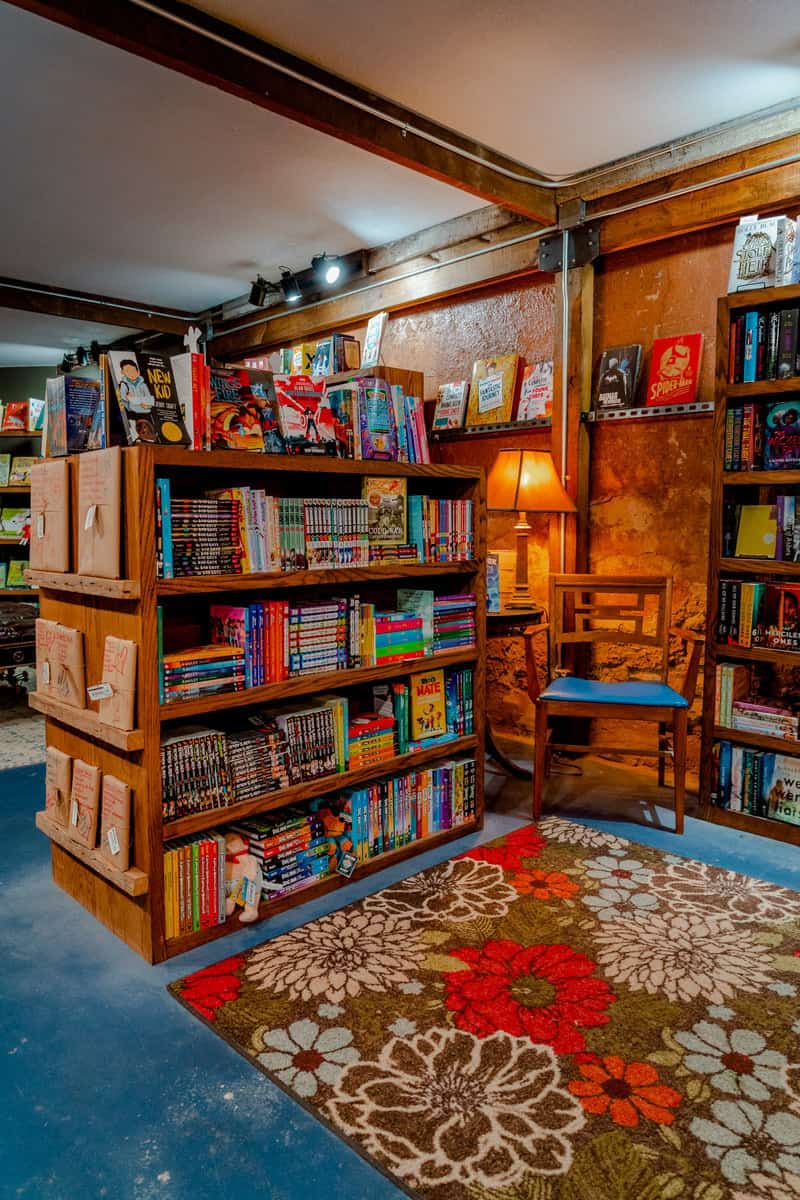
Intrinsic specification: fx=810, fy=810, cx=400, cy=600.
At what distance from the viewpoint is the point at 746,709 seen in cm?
323

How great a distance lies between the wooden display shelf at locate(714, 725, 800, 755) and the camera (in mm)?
3105

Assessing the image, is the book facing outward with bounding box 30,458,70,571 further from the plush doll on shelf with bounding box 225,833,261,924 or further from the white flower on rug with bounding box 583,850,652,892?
the white flower on rug with bounding box 583,850,652,892

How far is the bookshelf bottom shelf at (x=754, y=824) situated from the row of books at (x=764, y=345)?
172 cm

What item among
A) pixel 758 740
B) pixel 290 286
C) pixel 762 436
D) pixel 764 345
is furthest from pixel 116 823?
pixel 290 286

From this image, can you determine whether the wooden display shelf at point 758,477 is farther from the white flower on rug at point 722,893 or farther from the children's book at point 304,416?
the children's book at point 304,416

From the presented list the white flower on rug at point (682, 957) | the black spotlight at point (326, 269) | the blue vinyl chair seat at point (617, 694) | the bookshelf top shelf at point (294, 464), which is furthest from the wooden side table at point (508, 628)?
the black spotlight at point (326, 269)

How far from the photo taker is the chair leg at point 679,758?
10.2ft

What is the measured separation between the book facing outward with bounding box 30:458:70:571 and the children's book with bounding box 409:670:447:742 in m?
1.29

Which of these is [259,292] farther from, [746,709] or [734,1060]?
[734,1060]

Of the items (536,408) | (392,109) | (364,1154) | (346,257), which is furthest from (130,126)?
(364,1154)

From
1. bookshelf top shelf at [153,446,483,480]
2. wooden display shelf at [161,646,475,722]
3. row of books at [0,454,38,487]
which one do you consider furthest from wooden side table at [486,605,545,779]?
row of books at [0,454,38,487]

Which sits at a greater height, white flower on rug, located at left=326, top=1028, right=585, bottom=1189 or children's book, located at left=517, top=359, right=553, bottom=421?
children's book, located at left=517, top=359, right=553, bottom=421

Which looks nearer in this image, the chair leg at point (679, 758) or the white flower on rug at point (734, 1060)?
the white flower on rug at point (734, 1060)

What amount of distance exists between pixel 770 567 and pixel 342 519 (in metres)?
1.67
